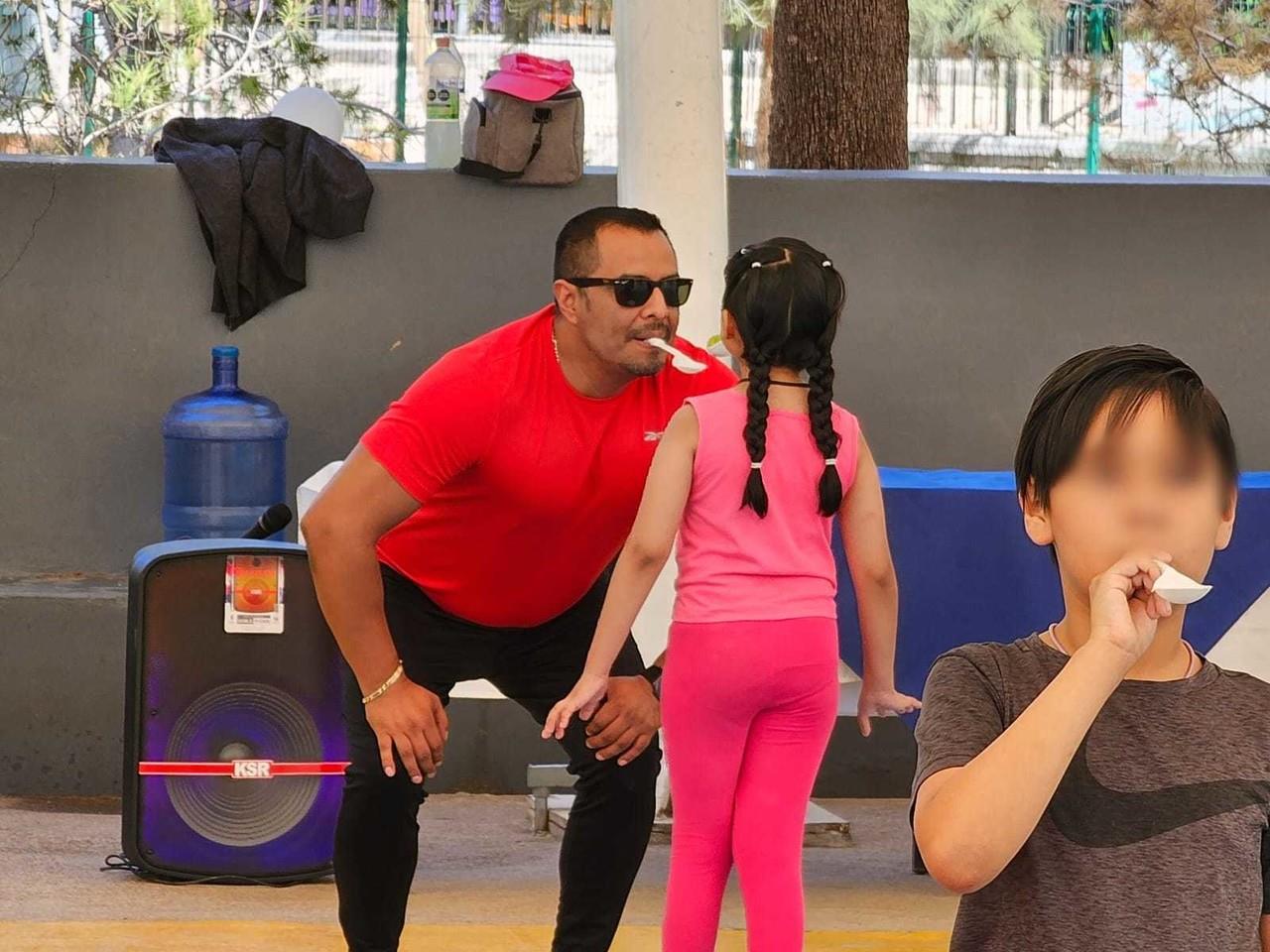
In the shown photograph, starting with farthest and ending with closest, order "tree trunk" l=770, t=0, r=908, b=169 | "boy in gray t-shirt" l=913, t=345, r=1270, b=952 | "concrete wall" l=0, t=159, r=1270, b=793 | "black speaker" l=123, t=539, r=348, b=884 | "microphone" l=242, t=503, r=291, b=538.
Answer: "tree trunk" l=770, t=0, r=908, b=169 < "concrete wall" l=0, t=159, r=1270, b=793 < "microphone" l=242, t=503, r=291, b=538 < "black speaker" l=123, t=539, r=348, b=884 < "boy in gray t-shirt" l=913, t=345, r=1270, b=952

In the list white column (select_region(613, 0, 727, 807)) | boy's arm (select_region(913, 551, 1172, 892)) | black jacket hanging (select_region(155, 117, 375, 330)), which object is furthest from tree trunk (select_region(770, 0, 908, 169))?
boy's arm (select_region(913, 551, 1172, 892))

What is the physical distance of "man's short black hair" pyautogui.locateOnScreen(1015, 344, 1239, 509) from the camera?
1.70 m

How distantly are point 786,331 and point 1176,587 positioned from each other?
221 centimetres

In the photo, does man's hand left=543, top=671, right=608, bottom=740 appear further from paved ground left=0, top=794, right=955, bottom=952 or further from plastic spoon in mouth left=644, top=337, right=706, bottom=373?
paved ground left=0, top=794, right=955, bottom=952

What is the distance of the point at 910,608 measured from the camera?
488 cm

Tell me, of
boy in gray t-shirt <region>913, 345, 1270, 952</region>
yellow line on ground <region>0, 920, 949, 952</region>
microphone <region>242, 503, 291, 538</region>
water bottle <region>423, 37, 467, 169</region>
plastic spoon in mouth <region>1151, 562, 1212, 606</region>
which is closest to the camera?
plastic spoon in mouth <region>1151, 562, 1212, 606</region>

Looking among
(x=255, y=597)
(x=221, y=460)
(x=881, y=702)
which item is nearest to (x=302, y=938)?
(x=255, y=597)

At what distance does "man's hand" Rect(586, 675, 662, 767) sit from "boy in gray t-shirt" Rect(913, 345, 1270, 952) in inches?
75.2

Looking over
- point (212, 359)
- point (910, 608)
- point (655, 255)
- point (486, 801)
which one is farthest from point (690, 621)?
point (212, 359)

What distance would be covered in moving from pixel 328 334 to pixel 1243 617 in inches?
135

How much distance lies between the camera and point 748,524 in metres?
3.66

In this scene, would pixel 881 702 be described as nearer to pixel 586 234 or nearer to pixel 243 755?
pixel 586 234

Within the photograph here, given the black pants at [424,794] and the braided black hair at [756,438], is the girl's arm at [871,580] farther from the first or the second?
the black pants at [424,794]

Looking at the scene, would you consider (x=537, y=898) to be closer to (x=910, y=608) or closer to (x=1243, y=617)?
(x=910, y=608)
